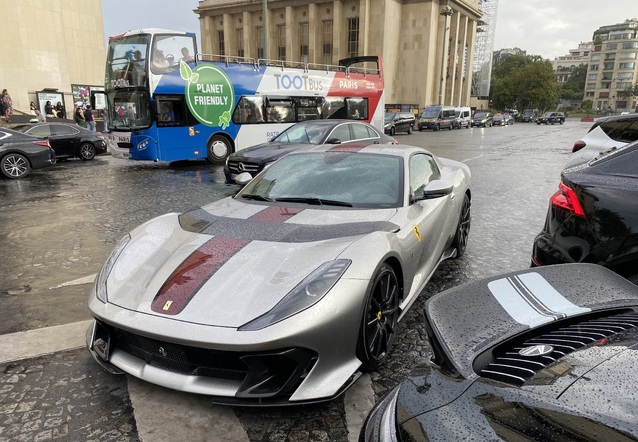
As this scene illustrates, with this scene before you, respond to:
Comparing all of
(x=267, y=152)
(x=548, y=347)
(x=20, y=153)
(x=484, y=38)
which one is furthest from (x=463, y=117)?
(x=484, y=38)

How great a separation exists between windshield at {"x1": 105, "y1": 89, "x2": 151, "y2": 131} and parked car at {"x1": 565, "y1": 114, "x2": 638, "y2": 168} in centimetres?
1093

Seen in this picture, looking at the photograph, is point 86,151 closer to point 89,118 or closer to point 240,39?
point 89,118

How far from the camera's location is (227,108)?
1474 cm

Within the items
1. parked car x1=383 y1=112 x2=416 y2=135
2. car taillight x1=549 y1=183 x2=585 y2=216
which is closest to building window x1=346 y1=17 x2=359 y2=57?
parked car x1=383 y1=112 x2=416 y2=135

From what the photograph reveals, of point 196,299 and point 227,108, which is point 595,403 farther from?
point 227,108

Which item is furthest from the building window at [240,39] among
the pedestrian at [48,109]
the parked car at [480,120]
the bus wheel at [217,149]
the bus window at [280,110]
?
the bus wheel at [217,149]

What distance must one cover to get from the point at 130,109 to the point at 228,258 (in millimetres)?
12148

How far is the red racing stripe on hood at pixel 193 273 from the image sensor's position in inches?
95.2

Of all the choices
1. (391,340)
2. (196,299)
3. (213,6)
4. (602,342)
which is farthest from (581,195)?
(213,6)

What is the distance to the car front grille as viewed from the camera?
912 cm

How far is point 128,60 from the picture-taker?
42.9 ft

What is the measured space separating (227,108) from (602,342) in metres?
14.4

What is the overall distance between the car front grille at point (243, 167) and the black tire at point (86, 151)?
801 cm

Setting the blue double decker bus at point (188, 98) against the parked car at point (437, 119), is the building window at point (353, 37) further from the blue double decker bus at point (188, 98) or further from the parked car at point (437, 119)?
the blue double decker bus at point (188, 98)
